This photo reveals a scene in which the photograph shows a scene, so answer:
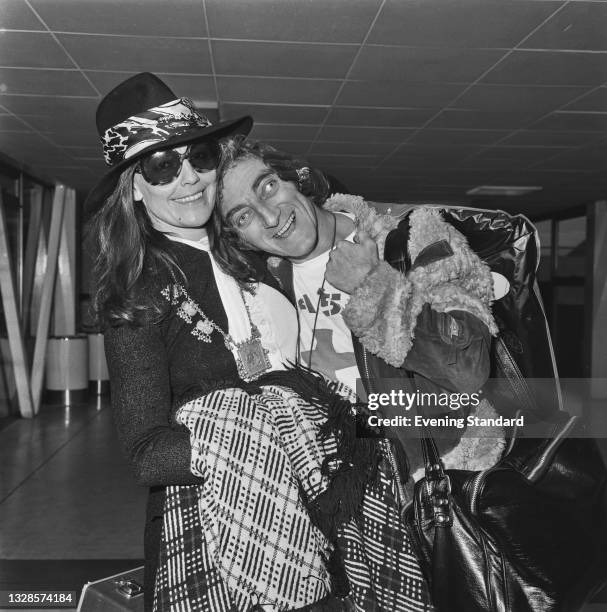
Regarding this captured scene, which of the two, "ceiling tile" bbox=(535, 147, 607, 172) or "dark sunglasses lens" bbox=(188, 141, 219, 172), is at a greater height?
"ceiling tile" bbox=(535, 147, 607, 172)

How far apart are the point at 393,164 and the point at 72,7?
4.77 metres

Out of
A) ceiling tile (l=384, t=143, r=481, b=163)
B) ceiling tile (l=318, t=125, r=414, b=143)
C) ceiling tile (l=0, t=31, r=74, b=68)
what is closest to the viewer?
ceiling tile (l=0, t=31, r=74, b=68)

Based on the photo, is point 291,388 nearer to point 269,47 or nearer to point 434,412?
point 434,412

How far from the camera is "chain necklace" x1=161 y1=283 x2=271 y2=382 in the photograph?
48.3 inches

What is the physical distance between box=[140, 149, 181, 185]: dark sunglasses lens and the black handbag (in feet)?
2.12

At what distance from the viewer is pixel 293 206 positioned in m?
1.40

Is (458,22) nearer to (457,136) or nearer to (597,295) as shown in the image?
(457,136)

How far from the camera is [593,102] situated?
5164mm

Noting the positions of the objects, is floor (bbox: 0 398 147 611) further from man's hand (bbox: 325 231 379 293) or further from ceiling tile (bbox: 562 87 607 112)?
ceiling tile (bbox: 562 87 607 112)

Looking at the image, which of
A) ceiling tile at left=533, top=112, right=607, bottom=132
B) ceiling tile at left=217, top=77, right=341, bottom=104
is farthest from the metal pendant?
ceiling tile at left=533, top=112, right=607, bottom=132

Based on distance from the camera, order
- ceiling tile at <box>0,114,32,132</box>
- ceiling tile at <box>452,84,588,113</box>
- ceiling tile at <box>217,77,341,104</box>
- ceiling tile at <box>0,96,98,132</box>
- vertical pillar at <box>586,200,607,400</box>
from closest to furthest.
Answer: ceiling tile at <box>217,77,341,104</box> → ceiling tile at <box>452,84,588,113</box> → ceiling tile at <box>0,96,98,132</box> → ceiling tile at <box>0,114,32,132</box> → vertical pillar at <box>586,200,607,400</box>

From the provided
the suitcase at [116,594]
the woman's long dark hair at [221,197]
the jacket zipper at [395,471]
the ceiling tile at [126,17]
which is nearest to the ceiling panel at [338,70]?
the ceiling tile at [126,17]

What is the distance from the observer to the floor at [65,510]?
3.49 metres

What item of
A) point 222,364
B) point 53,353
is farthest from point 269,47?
point 53,353
